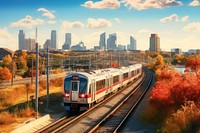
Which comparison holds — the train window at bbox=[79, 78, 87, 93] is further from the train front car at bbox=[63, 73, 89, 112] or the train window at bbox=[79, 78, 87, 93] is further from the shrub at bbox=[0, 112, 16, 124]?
the shrub at bbox=[0, 112, 16, 124]

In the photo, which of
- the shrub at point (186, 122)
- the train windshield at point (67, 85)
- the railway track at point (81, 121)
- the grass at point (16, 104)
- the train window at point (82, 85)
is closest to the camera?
the shrub at point (186, 122)

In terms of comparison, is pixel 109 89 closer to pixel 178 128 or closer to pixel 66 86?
pixel 66 86

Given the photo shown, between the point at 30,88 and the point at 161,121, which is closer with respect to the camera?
the point at 161,121

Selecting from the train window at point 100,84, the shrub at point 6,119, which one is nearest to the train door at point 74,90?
the train window at point 100,84

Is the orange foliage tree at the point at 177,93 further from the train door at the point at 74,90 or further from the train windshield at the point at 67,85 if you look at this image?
the train windshield at the point at 67,85

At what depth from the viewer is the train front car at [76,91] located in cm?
2569

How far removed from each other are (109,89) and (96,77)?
688 cm

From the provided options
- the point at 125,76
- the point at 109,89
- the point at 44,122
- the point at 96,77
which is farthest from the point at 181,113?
the point at 125,76

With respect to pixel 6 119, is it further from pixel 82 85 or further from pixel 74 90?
pixel 82 85

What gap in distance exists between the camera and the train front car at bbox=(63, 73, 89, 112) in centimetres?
2569

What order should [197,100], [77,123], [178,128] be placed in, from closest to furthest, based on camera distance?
[178,128]
[197,100]
[77,123]

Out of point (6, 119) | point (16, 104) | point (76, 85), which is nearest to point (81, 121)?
point (76, 85)

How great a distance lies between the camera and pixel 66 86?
26.1 meters

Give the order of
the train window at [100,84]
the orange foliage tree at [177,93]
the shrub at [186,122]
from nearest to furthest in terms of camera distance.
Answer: the shrub at [186,122] < the orange foliage tree at [177,93] < the train window at [100,84]
